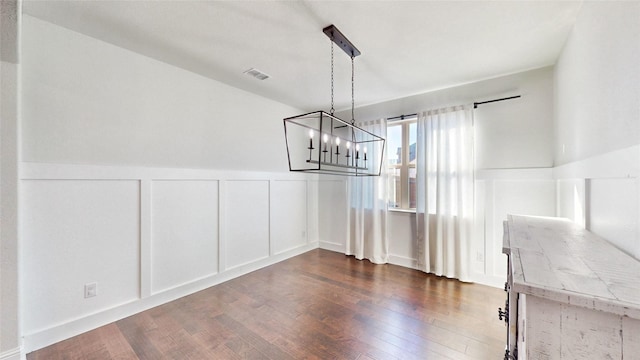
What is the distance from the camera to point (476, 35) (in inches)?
84.4

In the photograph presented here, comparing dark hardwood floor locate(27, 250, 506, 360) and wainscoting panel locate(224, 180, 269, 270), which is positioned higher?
wainscoting panel locate(224, 180, 269, 270)

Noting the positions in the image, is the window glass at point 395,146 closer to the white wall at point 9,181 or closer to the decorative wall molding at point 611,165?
the decorative wall molding at point 611,165

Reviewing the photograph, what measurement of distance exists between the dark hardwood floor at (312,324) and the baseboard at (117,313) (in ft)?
0.22

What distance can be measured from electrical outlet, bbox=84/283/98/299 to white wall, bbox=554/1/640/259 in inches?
144

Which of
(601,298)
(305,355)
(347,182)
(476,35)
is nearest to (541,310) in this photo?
(601,298)

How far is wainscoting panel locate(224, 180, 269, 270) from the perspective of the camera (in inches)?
131

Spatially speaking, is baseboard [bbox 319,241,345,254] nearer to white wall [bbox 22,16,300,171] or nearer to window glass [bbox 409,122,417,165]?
window glass [bbox 409,122,417,165]

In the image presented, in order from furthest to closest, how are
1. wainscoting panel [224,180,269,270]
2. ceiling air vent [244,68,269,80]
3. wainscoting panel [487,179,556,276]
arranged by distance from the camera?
wainscoting panel [224,180,269,270], ceiling air vent [244,68,269,80], wainscoting panel [487,179,556,276]

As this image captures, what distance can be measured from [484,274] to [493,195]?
104 cm

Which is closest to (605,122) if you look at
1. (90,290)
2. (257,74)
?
(257,74)

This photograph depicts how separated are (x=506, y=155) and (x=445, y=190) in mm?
823

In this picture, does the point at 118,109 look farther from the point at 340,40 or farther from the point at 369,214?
the point at 369,214

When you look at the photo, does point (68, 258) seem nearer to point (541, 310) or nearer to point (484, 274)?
point (541, 310)

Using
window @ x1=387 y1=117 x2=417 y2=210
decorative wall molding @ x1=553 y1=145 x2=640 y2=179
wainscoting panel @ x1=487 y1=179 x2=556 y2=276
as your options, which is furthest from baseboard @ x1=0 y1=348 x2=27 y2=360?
wainscoting panel @ x1=487 y1=179 x2=556 y2=276
